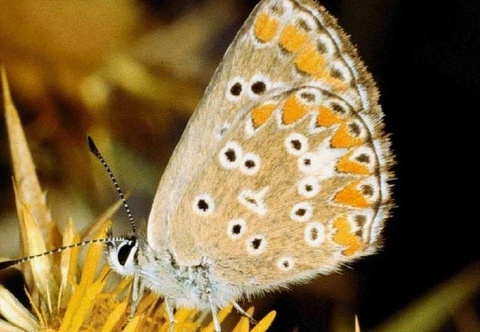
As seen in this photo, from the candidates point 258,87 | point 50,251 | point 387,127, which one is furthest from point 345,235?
point 387,127

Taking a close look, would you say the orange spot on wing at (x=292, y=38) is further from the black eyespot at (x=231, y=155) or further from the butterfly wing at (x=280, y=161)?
the black eyespot at (x=231, y=155)

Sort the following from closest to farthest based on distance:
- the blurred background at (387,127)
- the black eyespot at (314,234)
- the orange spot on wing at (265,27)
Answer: the orange spot on wing at (265,27) < the black eyespot at (314,234) < the blurred background at (387,127)

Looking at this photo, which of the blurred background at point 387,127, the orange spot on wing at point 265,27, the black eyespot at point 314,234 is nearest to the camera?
A: the orange spot on wing at point 265,27

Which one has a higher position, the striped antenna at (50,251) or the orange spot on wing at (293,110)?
the orange spot on wing at (293,110)

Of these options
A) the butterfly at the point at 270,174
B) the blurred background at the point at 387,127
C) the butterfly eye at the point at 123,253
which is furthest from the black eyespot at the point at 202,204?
the blurred background at the point at 387,127

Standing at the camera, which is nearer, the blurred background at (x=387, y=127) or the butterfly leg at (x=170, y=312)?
the butterfly leg at (x=170, y=312)

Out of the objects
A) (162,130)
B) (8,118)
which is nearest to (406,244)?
(162,130)

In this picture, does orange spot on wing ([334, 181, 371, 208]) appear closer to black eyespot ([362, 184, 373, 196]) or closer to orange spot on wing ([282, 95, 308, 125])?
black eyespot ([362, 184, 373, 196])

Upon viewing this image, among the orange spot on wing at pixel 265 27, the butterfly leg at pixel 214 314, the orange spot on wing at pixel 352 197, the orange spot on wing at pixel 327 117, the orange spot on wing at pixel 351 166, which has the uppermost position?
the orange spot on wing at pixel 265 27
